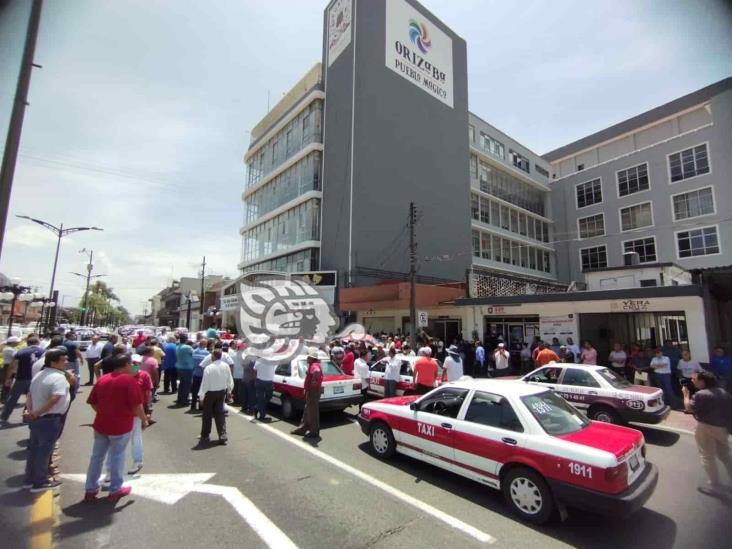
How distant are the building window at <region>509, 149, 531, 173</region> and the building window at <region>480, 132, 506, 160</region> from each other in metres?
1.45

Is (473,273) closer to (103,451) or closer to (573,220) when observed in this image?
(103,451)

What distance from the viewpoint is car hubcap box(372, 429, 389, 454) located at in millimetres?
6199

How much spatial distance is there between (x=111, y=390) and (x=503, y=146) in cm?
4524

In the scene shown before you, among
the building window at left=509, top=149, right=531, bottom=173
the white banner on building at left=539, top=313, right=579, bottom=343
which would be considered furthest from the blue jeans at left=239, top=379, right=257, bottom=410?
the building window at left=509, top=149, right=531, bottom=173

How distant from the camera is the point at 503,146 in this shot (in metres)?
42.6

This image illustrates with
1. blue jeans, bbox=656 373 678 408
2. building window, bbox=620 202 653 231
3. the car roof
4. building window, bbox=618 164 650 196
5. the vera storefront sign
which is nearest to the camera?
the car roof

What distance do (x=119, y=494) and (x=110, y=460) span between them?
1.38 feet

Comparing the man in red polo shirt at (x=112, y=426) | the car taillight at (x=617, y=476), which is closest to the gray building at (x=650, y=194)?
the car taillight at (x=617, y=476)

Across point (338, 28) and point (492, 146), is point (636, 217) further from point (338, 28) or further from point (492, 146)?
point (338, 28)

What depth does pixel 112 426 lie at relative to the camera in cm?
459

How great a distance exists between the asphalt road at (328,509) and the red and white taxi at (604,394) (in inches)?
48.5

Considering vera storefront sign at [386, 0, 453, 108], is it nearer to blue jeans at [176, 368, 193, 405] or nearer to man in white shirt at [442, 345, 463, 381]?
man in white shirt at [442, 345, 463, 381]

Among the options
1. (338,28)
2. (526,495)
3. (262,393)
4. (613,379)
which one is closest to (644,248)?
(338,28)

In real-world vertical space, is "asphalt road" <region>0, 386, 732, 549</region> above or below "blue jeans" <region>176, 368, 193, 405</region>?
below
